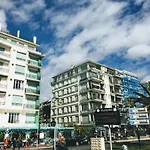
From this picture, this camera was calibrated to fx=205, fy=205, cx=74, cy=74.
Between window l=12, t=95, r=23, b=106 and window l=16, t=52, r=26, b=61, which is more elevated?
window l=16, t=52, r=26, b=61

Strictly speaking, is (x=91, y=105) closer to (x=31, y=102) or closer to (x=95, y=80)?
(x=95, y=80)

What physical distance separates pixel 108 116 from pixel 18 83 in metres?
26.3

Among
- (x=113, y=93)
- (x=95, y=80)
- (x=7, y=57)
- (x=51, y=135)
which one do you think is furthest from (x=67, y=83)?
(x=7, y=57)

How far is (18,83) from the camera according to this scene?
37938 mm

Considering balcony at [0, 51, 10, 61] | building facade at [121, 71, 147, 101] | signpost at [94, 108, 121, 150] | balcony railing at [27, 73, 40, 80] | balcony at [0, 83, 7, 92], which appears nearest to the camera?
signpost at [94, 108, 121, 150]

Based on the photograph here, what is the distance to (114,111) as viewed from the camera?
48.8 ft

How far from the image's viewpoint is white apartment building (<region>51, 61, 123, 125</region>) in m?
53.6

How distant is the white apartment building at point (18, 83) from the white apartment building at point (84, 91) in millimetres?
16871

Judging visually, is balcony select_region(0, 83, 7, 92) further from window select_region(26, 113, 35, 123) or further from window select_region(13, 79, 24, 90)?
window select_region(26, 113, 35, 123)

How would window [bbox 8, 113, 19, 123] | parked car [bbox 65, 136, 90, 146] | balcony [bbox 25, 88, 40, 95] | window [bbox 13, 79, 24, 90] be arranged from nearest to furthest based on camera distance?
parked car [bbox 65, 136, 90, 146], window [bbox 8, 113, 19, 123], window [bbox 13, 79, 24, 90], balcony [bbox 25, 88, 40, 95]

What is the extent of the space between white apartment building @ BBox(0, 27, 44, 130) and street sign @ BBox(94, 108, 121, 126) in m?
21.8

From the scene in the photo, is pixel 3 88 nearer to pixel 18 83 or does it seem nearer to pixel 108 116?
pixel 18 83

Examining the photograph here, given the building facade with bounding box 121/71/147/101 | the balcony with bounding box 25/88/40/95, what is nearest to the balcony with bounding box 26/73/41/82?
the balcony with bounding box 25/88/40/95

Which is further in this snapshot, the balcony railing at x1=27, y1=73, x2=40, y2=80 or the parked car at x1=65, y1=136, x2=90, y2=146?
the balcony railing at x1=27, y1=73, x2=40, y2=80
